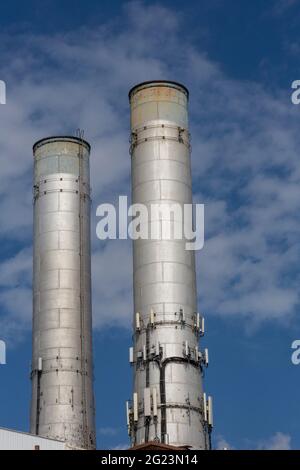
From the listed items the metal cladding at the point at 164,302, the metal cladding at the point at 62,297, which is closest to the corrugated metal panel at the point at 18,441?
the metal cladding at the point at 164,302

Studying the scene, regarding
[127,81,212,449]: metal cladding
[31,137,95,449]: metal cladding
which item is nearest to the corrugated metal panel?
[127,81,212,449]: metal cladding

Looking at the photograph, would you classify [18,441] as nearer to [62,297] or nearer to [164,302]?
[164,302]

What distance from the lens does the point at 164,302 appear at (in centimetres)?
7669

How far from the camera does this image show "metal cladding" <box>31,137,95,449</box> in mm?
83188

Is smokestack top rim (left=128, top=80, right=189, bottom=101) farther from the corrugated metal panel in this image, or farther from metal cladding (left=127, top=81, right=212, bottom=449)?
the corrugated metal panel

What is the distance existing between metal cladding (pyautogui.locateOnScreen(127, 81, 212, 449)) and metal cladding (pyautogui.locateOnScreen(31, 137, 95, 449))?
347 inches

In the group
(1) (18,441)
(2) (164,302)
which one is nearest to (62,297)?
(2) (164,302)

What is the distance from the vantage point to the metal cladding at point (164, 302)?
7419 cm

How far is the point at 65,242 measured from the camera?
87.2 metres

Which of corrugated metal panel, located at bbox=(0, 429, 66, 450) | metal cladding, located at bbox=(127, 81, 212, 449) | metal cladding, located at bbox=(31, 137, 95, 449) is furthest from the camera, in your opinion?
metal cladding, located at bbox=(31, 137, 95, 449)

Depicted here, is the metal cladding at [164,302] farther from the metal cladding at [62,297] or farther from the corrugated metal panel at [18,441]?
the corrugated metal panel at [18,441]

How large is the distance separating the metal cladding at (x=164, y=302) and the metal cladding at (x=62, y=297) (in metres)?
8.82
